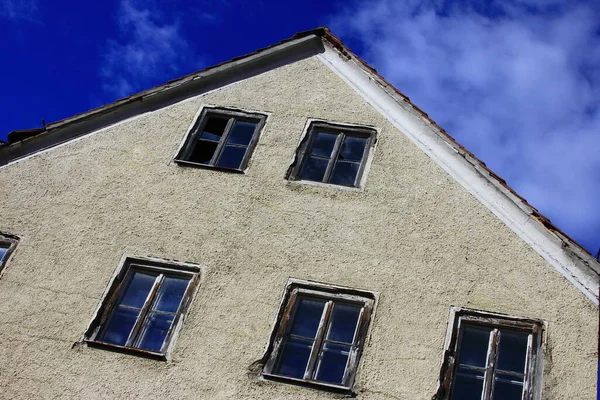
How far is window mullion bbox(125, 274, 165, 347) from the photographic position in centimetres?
775

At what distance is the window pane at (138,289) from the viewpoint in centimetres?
810

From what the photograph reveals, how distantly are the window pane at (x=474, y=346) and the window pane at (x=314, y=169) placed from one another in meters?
2.64

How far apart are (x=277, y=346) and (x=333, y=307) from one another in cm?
75

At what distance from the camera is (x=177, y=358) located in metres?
7.49

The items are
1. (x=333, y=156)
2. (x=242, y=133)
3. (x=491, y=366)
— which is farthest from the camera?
(x=242, y=133)

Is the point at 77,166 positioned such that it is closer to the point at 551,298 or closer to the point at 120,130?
the point at 120,130

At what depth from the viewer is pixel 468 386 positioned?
23.8 ft

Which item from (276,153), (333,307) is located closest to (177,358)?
(333,307)

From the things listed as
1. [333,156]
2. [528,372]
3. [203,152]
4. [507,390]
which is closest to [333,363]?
[507,390]

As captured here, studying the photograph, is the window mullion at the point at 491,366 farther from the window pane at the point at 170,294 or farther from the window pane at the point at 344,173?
the window pane at the point at 170,294

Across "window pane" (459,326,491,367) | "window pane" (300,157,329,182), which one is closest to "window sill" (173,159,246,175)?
"window pane" (300,157,329,182)

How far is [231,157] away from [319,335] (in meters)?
2.89

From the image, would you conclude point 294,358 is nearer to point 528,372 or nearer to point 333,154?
point 528,372

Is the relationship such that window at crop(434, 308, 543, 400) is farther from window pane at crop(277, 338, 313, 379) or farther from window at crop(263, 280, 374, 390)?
window pane at crop(277, 338, 313, 379)
